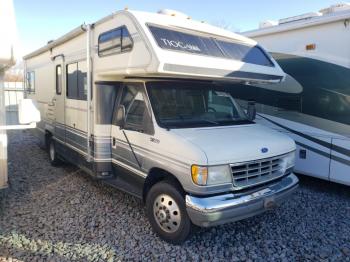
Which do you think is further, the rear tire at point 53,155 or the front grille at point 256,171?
the rear tire at point 53,155

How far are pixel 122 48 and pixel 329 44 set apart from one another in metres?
3.63

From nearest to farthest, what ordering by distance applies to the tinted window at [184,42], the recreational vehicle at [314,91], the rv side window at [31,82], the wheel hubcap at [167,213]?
1. the wheel hubcap at [167,213]
2. the tinted window at [184,42]
3. the recreational vehicle at [314,91]
4. the rv side window at [31,82]

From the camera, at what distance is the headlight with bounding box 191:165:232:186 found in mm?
3607

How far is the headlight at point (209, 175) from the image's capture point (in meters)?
3.61

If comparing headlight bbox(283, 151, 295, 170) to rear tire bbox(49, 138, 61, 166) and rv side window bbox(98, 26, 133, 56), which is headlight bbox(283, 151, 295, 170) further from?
rear tire bbox(49, 138, 61, 166)

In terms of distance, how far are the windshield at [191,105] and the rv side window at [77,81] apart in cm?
166

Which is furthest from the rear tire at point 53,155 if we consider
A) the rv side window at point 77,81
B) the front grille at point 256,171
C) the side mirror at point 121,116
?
the front grille at point 256,171

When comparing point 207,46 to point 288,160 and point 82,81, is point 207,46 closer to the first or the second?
point 288,160

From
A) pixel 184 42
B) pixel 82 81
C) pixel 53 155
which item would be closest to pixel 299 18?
pixel 184 42

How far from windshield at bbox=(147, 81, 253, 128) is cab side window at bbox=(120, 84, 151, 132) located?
0.15 m

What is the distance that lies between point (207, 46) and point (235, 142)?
1.48 m

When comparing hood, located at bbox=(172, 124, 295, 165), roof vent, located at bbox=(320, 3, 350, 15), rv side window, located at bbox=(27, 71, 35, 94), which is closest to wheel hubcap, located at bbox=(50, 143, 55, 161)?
rv side window, located at bbox=(27, 71, 35, 94)

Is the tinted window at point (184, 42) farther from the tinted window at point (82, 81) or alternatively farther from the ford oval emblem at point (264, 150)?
the tinted window at point (82, 81)

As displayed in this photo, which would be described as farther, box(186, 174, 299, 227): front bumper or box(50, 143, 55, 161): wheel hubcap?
box(50, 143, 55, 161): wheel hubcap
